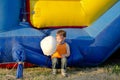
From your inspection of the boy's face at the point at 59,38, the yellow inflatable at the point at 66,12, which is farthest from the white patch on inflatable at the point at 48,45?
the yellow inflatable at the point at 66,12

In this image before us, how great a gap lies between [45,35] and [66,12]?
0.45 metres

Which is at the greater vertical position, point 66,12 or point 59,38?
point 66,12

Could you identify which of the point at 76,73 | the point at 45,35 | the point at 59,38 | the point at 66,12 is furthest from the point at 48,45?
the point at 66,12

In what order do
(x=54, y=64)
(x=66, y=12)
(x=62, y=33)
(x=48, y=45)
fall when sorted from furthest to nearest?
(x=66, y=12)
(x=54, y=64)
(x=62, y=33)
(x=48, y=45)

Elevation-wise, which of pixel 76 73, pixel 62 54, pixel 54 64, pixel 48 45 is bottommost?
pixel 76 73

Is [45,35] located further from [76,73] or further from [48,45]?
[76,73]

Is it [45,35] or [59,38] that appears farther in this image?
[45,35]

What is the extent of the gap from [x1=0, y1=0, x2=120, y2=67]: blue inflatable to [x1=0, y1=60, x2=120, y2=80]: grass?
95 mm

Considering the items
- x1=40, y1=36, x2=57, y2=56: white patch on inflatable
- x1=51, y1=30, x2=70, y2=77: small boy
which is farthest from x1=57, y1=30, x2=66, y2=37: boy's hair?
x1=40, y1=36, x2=57, y2=56: white patch on inflatable

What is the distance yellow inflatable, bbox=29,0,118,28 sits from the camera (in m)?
4.64

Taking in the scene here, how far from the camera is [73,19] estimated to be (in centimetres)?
475

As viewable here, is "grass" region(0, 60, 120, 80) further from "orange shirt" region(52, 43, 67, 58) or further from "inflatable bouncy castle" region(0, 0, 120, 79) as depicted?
"orange shirt" region(52, 43, 67, 58)

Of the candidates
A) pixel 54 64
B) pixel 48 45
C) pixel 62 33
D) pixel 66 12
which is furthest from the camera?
A: pixel 66 12

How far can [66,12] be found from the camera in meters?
4.72
